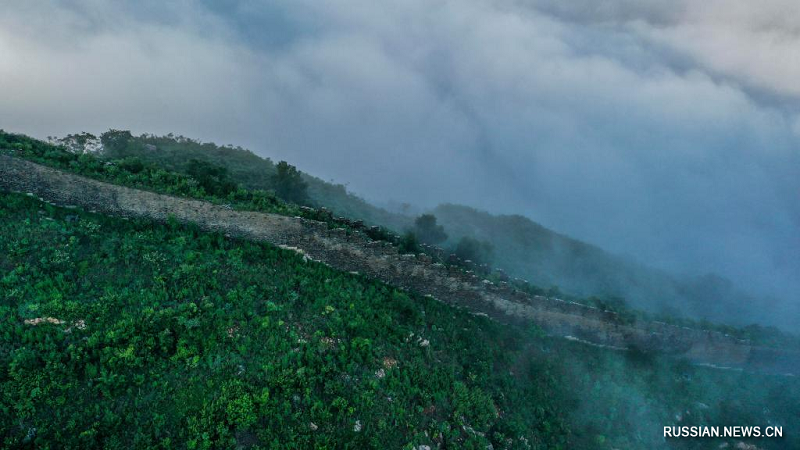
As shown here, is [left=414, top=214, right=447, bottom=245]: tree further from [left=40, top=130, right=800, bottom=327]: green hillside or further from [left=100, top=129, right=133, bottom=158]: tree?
[left=100, top=129, right=133, bottom=158]: tree

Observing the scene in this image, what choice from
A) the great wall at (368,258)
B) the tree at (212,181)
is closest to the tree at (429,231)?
the great wall at (368,258)

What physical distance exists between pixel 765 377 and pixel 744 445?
9.05 metres

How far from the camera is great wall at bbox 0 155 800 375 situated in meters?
17.2

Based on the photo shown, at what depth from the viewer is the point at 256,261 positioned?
17.6 meters

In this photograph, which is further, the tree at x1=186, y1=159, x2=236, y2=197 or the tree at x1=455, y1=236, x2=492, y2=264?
the tree at x1=455, y1=236, x2=492, y2=264

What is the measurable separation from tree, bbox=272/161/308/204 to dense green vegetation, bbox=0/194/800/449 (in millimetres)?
12589

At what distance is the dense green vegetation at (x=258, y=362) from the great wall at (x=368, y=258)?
1.89ft

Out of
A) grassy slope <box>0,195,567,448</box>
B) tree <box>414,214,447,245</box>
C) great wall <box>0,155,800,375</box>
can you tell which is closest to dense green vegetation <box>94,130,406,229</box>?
tree <box>414,214,447,245</box>

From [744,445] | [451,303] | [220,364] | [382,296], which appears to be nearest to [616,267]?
[744,445]

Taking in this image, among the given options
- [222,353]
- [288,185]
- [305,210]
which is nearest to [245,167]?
[288,185]

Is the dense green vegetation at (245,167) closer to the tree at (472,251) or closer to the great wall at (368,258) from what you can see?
the great wall at (368,258)

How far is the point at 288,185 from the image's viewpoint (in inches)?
1208

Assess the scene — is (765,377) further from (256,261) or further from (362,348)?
(256,261)

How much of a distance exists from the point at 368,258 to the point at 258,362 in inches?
278
